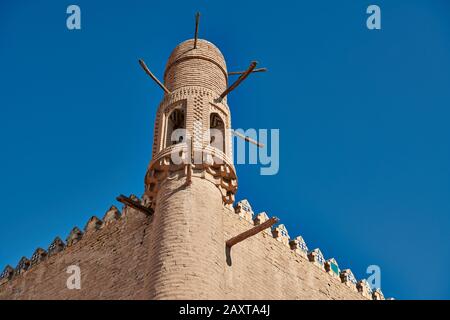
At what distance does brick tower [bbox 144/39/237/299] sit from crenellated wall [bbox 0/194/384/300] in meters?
0.30

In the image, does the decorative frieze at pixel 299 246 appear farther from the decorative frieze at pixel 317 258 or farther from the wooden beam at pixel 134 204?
the wooden beam at pixel 134 204

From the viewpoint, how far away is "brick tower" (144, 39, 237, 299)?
38.5 ft

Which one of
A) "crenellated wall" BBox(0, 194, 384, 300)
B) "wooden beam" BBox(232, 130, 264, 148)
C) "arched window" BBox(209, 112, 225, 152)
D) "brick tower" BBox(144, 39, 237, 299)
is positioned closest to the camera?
"brick tower" BBox(144, 39, 237, 299)

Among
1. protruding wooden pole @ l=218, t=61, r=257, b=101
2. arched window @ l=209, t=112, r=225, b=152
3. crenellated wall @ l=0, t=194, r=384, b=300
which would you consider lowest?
crenellated wall @ l=0, t=194, r=384, b=300

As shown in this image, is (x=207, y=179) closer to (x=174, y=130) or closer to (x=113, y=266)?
(x=174, y=130)

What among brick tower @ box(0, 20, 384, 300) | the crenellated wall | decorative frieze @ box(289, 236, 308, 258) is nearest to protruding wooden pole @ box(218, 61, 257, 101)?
brick tower @ box(0, 20, 384, 300)

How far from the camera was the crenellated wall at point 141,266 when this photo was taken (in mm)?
14258

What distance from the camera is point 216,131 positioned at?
14.9 metres

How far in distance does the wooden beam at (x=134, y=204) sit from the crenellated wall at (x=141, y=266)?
345 millimetres

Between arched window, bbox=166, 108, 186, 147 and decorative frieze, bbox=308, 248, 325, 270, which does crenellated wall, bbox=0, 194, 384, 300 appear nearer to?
decorative frieze, bbox=308, 248, 325, 270

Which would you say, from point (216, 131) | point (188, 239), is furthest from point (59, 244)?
point (188, 239)

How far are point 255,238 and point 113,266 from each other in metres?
3.29

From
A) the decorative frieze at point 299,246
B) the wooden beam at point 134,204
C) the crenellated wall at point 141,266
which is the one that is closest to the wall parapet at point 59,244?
the crenellated wall at point 141,266

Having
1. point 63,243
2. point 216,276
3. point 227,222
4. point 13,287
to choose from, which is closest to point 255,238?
point 227,222
